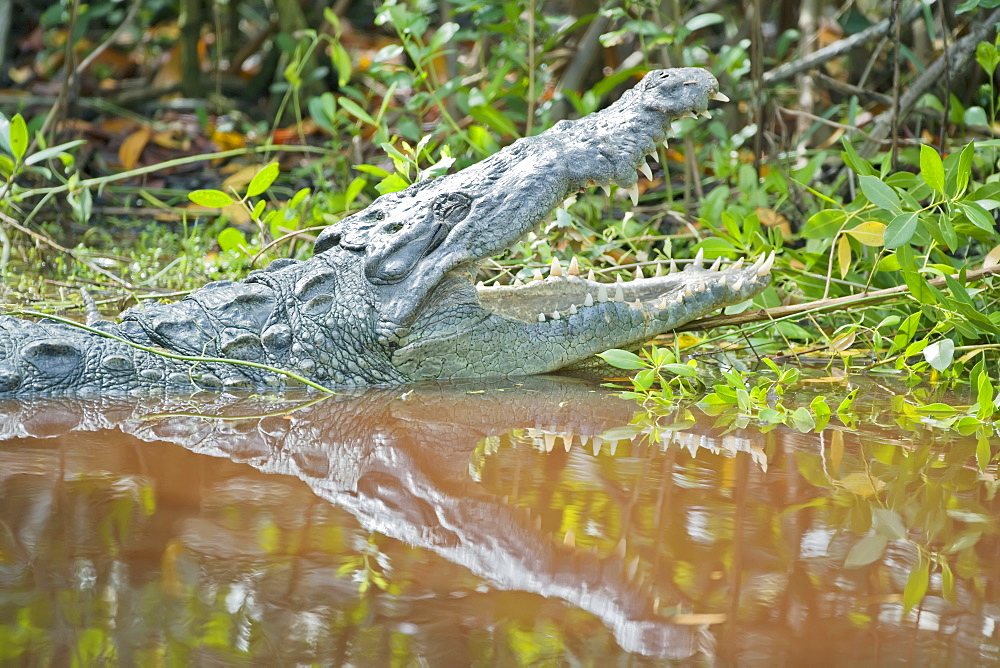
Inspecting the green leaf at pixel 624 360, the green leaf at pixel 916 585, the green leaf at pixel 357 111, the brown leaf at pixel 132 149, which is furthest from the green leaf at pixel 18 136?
the brown leaf at pixel 132 149

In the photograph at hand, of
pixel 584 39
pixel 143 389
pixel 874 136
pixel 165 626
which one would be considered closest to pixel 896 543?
pixel 165 626

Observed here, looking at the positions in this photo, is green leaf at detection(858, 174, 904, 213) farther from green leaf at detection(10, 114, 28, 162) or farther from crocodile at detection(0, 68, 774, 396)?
green leaf at detection(10, 114, 28, 162)

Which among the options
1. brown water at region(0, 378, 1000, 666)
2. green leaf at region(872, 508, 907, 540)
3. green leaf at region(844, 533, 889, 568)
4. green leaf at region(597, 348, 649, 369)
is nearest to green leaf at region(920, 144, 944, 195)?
brown water at region(0, 378, 1000, 666)

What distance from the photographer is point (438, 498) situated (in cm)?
226

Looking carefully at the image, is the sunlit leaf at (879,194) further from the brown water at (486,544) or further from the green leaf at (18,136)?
the green leaf at (18,136)

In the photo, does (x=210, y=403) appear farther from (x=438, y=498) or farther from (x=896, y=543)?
(x=896, y=543)

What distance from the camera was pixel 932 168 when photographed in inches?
126

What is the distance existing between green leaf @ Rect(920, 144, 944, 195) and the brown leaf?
595 cm

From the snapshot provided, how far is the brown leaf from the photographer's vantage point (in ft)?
24.5

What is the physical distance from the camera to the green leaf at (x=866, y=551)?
183cm

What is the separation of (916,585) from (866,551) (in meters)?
0.16

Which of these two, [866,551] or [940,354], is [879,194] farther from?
[866,551]

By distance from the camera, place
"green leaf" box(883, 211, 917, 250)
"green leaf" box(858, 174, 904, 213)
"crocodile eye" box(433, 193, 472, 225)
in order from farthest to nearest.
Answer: "crocodile eye" box(433, 193, 472, 225), "green leaf" box(858, 174, 904, 213), "green leaf" box(883, 211, 917, 250)

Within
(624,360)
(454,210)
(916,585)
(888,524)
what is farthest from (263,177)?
(916,585)
